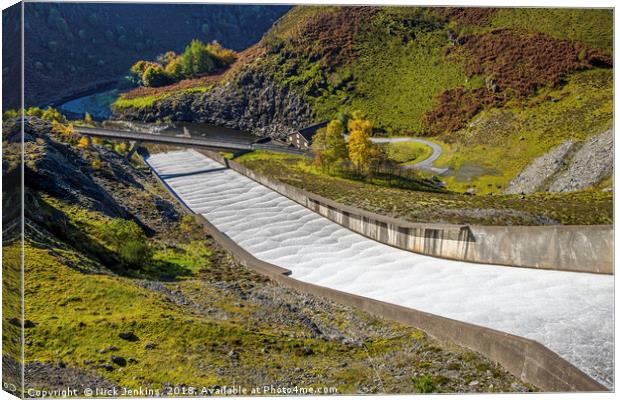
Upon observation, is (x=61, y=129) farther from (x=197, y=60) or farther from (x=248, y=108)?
(x=248, y=108)

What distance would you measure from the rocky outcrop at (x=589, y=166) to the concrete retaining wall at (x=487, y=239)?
12.9 ft

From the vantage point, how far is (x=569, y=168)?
2472 cm

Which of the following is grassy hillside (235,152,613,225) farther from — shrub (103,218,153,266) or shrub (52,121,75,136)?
shrub (52,121,75,136)

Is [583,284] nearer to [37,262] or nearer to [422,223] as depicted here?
[422,223]

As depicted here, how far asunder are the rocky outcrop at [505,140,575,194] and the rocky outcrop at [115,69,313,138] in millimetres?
19235

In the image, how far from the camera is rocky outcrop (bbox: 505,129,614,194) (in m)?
22.4

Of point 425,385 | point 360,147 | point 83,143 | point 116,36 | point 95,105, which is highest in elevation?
point 116,36

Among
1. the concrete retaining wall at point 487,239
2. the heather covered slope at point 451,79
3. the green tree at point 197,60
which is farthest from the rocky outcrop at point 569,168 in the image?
the green tree at point 197,60

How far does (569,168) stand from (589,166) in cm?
186

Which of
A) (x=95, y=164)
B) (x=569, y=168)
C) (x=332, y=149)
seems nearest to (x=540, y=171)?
(x=569, y=168)

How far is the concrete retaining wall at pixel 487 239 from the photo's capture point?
19.4 m

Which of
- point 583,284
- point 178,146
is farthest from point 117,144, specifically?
point 583,284

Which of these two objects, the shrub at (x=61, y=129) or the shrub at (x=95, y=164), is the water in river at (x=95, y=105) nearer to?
the shrub at (x=61, y=129)

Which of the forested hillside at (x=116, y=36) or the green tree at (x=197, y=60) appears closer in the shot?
the forested hillside at (x=116, y=36)
